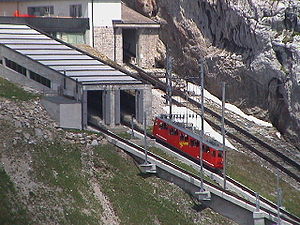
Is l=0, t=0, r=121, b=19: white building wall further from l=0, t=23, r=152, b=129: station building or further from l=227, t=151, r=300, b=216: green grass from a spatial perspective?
l=227, t=151, r=300, b=216: green grass

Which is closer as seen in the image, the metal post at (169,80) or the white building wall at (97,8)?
the metal post at (169,80)

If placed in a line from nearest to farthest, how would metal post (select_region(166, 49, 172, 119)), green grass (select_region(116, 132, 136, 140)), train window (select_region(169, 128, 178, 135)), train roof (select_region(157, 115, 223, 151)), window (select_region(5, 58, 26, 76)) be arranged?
train roof (select_region(157, 115, 223, 151)), green grass (select_region(116, 132, 136, 140)), train window (select_region(169, 128, 178, 135)), metal post (select_region(166, 49, 172, 119)), window (select_region(5, 58, 26, 76))

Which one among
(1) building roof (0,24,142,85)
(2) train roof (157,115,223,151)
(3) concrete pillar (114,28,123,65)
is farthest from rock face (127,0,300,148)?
(1) building roof (0,24,142,85)

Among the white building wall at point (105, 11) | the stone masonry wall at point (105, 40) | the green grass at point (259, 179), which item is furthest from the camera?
the stone masonry wall at point (105, 40)

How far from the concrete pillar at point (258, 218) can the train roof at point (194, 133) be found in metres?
6.29

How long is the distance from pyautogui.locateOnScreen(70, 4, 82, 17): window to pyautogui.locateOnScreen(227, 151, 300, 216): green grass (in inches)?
882

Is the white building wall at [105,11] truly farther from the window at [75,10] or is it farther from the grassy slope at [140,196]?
the grassy slope at [140,196]

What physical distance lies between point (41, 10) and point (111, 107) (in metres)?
22.1

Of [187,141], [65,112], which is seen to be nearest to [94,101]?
[65,112]

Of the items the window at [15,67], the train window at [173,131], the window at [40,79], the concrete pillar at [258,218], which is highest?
the window at [15,67]

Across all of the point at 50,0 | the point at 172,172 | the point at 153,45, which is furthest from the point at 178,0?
the point at 172,172

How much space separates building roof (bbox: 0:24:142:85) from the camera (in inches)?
2825

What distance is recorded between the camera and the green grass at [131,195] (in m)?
61.2

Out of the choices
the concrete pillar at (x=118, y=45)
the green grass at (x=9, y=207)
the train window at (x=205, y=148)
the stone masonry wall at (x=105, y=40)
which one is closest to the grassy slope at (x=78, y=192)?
the green grass at (x=9, y=207)
